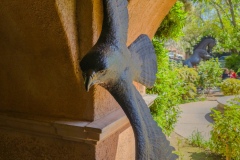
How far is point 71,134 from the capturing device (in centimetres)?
89

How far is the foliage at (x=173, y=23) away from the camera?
202cm

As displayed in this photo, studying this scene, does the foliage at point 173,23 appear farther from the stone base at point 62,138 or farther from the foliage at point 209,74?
the foliage at point 209,74

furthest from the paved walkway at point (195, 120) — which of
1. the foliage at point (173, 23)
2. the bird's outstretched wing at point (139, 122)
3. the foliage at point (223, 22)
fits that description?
the bird's outstretched wing at point (139, 122)

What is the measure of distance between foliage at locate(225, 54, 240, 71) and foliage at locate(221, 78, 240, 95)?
57.0 inches

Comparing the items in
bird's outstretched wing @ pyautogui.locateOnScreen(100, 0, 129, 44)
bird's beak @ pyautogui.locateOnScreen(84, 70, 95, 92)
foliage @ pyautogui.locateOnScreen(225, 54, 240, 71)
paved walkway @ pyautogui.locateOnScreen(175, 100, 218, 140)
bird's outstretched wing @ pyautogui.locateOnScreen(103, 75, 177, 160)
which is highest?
bird's outstretched wing @ pyautogui.locateOnScreen(100, 0, 129, 44)

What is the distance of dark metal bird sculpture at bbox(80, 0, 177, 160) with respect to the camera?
52 cm

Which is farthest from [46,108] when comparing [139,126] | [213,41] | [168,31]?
[213,41]

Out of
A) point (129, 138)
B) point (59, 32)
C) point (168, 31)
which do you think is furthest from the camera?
point (168, 31)

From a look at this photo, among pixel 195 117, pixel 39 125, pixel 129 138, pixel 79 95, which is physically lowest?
pixel 195 117

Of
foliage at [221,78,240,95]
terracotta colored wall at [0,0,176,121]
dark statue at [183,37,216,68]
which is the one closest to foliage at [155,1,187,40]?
terracotta colored wall at [0,0,176,121]

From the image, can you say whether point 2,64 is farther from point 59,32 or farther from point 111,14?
point 111,14

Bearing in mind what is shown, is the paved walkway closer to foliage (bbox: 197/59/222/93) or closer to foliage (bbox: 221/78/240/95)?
foliage (bbox: 221/78/240/95)

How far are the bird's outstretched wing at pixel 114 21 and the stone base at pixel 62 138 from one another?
0.33 m

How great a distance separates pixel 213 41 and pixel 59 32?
7977mm
